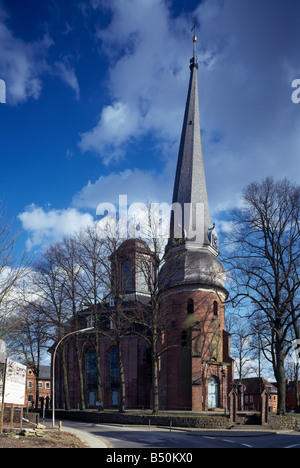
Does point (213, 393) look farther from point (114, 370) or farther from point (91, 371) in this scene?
point (91, 371)

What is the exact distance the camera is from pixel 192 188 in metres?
48.3

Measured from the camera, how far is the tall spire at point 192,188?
46969 millimetres

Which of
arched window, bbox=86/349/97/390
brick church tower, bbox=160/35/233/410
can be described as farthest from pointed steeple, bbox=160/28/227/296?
arched window, bbox=86/349/97/390

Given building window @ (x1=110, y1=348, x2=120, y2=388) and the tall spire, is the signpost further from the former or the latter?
building window @ (x1=110, y1=348, x2=120, y2=388)

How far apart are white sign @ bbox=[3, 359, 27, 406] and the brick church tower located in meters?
20.4

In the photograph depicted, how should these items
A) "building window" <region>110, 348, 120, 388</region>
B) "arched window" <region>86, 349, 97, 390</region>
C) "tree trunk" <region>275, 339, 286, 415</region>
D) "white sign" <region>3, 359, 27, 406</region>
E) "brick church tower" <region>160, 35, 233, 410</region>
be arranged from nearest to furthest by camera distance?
"white sign" <region>3, 359, 27, 406</region> → "tree trunk" <region>275, 339, 286, 415</region> → "brick church tower" <region>160, 35, 233, 410</region> → "building window" <region>110, 348, 120, 388</region> → "arched window" <region>86, 349, 97, 390</region>

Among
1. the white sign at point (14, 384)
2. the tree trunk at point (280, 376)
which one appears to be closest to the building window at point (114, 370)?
the tree trunk at point (280, 376)

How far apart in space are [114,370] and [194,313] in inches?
537

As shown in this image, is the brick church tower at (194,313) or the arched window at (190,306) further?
the arched window at (190,306)

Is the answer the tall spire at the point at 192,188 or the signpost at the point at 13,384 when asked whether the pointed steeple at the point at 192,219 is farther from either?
the signpost at the point at 13,384

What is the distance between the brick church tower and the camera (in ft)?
139

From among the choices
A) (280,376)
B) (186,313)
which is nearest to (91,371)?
(186,313)

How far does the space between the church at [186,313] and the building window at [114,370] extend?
0.10 meters
